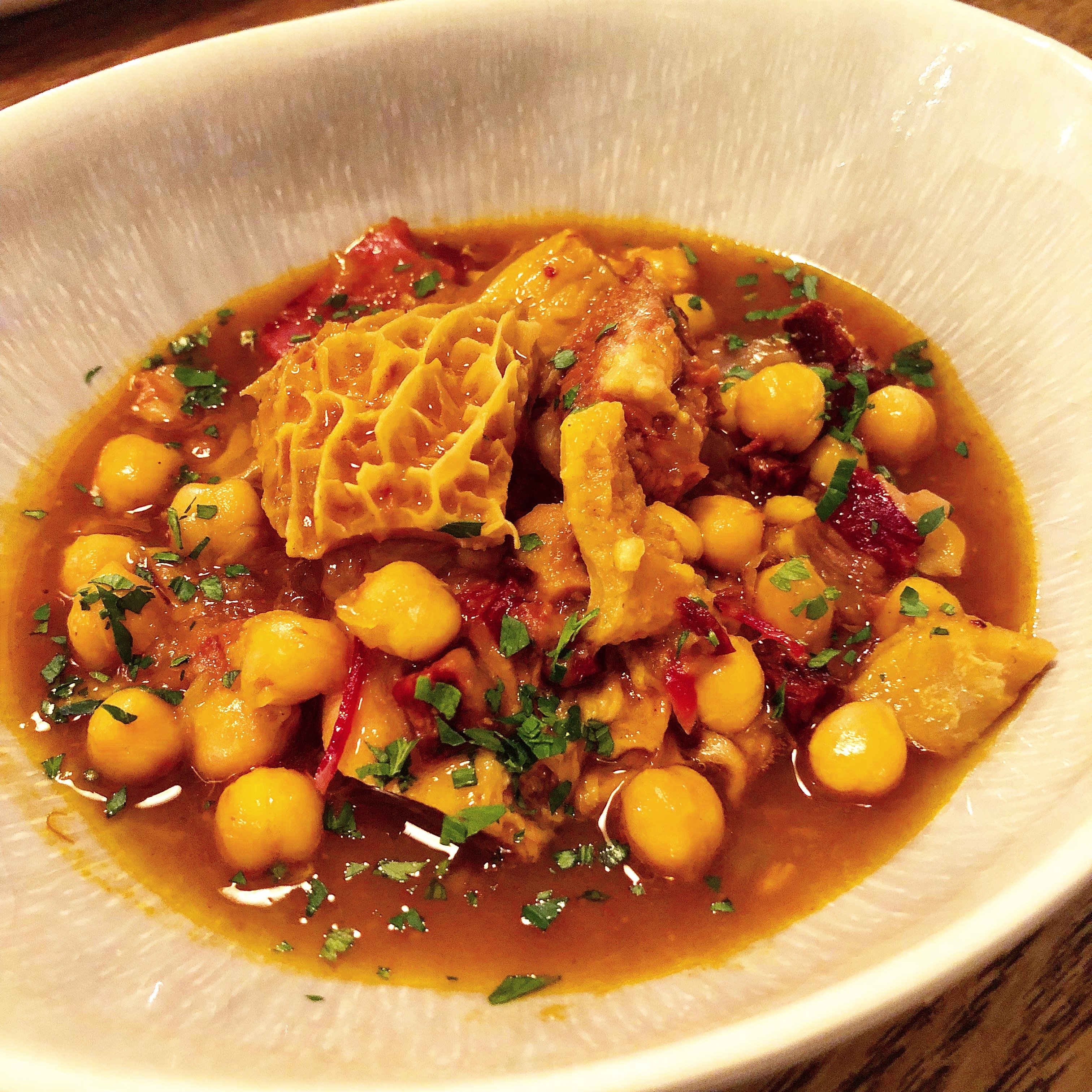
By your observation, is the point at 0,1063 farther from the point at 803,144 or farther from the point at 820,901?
the point at 803,144

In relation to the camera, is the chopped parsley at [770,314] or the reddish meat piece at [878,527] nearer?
the reddish meat piece at [878,527]

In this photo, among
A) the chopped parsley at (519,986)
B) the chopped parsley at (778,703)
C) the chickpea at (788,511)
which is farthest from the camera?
the chickpea at (788,511)

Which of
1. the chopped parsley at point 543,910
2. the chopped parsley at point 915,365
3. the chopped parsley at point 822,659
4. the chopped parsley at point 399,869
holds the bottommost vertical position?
the chopped parsley at point 543,910

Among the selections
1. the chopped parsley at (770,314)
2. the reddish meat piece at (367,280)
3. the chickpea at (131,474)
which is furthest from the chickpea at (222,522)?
the chopped parsley at (770,314)

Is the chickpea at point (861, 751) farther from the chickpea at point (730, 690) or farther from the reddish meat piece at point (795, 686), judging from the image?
the chickpea at point (730, 690)

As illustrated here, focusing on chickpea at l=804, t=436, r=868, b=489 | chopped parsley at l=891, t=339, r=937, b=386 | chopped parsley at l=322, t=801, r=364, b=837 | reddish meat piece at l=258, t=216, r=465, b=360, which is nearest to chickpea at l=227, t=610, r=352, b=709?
chopped parsley at l=322, t=801, r=364, b=837

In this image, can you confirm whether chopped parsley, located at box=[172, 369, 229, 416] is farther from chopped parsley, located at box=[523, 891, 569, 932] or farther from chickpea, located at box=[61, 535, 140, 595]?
chopped parsley, located at box=[523, 891, 569, 932]

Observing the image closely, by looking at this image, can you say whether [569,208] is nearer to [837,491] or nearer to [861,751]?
[837,491]
